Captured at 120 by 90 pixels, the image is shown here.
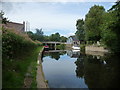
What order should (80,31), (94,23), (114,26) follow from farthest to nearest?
(80,31) → (94,23) → (114,26)

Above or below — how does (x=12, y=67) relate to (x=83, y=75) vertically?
above

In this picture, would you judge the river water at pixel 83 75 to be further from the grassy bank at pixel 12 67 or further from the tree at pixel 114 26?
the tree at pixel 114 26

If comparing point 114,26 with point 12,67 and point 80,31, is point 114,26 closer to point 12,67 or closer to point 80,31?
point 12,67

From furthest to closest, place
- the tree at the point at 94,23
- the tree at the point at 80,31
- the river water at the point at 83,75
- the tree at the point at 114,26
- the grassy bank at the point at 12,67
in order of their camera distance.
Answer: the tree at the point at 80,31 → the tree at the point at 94,23 → the tree at the point at 114,26 → the river water at the point at 83,75 → the grassy bank at the point at 12,67

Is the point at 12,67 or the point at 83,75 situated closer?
the point at 12,67

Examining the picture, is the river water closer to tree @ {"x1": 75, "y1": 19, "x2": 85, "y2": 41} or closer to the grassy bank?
the grassy bank

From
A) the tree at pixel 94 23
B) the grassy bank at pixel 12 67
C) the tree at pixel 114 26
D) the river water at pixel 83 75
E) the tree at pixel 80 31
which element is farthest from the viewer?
the tree at pixel 80 31

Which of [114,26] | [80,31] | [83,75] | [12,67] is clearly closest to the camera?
[12,67]

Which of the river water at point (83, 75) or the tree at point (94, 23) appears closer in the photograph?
the river water at point (83, 75)

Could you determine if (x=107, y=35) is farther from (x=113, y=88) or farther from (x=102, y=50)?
(x=113, y=88)

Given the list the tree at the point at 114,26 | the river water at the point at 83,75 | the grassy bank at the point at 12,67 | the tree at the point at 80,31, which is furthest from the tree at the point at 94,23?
the grassy bank at the point at 12,67

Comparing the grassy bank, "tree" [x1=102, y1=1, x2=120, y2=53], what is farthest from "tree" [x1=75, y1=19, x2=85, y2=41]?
the grassy bank

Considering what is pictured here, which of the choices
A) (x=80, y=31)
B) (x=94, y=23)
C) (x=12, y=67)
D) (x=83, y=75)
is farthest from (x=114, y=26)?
(x=80, y=31)

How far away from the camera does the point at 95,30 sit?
40.5m
